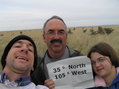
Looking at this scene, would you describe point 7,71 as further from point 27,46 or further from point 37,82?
point 37,82

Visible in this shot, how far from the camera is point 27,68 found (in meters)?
3.51

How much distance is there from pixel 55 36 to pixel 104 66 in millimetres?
892

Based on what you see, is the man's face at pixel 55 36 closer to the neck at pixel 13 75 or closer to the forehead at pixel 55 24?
the forehead at pixel 55 24

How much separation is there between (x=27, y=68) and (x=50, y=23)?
1.14 m

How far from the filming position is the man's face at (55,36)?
4.14m

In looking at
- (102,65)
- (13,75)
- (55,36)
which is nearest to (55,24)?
(55,36)

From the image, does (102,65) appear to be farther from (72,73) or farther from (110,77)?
(72,73)

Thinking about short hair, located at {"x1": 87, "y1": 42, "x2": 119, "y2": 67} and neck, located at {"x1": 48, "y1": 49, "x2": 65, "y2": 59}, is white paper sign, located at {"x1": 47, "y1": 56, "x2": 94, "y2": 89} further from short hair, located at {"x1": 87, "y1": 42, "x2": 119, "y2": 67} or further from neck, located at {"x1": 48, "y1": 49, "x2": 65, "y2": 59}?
neck, located at {"x1": 48, "y1": 49, "x2": 65, "y2": 59}

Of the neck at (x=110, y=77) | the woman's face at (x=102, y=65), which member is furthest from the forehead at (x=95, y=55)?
the neck at (x=110, y=77)

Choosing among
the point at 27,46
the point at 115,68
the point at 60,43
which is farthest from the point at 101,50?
the point at 27,46

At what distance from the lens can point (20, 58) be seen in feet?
11.4

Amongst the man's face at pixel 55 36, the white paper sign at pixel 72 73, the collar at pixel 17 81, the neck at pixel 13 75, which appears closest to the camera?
the collar at pixel 17 81

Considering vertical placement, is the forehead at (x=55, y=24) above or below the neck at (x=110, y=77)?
above

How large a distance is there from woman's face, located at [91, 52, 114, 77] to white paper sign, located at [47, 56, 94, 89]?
104 millimetres
